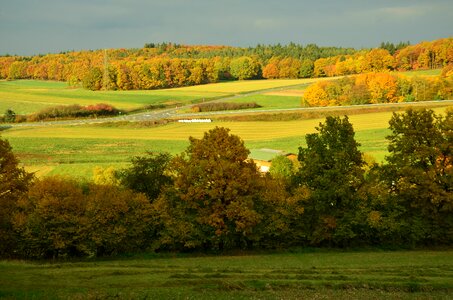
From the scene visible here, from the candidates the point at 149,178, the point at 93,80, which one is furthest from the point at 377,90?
the point at 149,178

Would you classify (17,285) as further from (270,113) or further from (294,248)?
(270,113)

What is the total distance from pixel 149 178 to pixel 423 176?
65.8ft

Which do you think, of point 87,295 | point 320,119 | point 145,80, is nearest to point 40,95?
point 145,80

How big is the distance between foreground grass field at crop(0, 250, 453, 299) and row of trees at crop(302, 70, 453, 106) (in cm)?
9752

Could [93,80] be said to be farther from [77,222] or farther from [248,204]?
[248,204]

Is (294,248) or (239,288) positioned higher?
(239,288)

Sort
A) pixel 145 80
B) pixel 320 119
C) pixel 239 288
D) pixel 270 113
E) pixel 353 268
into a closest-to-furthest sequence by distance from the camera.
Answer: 1. pixel 239 288
2. pixel 353 268
3. pixel 320 119
4. pixel 270 113
5. pixel 145 80

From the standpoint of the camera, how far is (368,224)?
129 ft

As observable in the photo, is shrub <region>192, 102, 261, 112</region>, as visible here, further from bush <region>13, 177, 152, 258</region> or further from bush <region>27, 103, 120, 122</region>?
bush <region>13, 177, 152, 258</region>

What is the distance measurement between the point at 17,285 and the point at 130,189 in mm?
18903

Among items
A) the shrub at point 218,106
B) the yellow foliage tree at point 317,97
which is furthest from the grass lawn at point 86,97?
the yellow foliage tree at point 317,97

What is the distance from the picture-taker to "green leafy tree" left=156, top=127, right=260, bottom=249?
1500 inches

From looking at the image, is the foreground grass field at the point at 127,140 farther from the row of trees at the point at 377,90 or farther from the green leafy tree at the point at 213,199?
the green leafy tree at the point at 213,199

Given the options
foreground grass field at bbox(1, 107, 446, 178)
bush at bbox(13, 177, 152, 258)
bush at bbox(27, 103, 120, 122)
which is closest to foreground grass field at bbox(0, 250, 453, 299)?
bush at bbox(13, 177, 152, 258)
